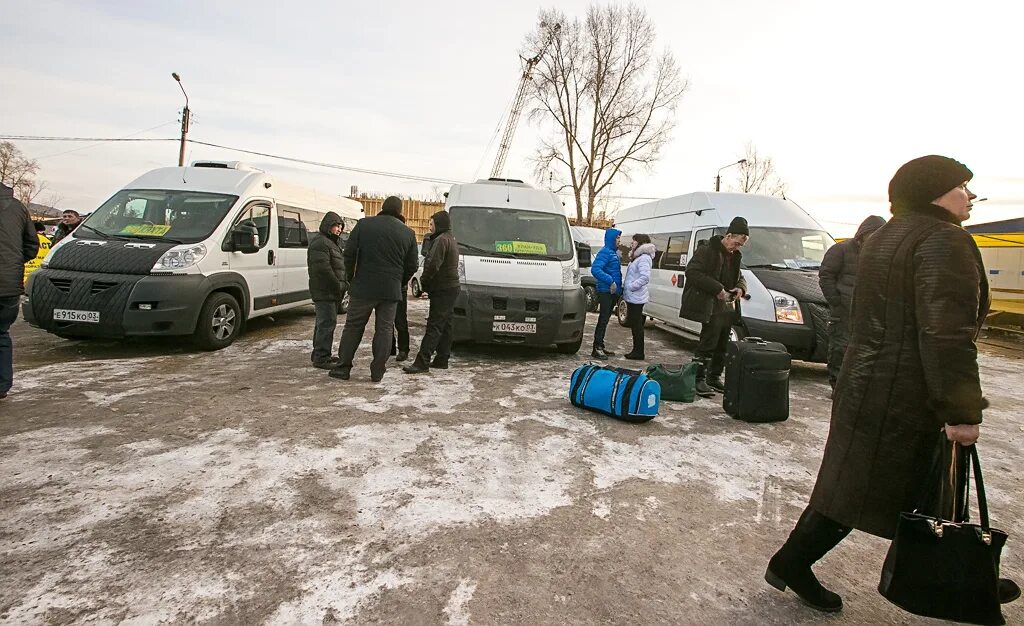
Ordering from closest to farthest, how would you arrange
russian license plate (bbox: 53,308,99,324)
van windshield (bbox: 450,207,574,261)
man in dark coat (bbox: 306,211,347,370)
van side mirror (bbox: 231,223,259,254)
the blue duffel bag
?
the blue duffel bag < russian license plate (bbox: 53,308,99,324) < man in dark coat (bbox: 306,211,347,370) < van side mirror (bbox: 231,223,259,254) < van windshield (bbox: 450,207,574,261)

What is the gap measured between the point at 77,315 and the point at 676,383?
254 inches

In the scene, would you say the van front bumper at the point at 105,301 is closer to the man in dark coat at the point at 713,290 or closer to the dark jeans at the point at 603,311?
the dark jeans at the point at 603,311

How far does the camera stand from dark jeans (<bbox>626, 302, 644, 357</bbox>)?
7.35m

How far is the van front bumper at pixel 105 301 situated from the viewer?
5934mm

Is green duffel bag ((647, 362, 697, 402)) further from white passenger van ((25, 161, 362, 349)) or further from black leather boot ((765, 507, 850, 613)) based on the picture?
white passenger van ((25, 161, 362, 349))

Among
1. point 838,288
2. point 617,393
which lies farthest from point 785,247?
point 617,393

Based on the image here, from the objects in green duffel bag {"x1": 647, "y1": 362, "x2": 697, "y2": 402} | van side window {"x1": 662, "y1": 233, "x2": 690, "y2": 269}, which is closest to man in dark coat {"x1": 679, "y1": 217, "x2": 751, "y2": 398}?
green duffel bag {"x1": 647, "y1": 362, "x2": 697, "y2": 402}

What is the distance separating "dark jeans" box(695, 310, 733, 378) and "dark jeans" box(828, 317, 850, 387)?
1.07 m

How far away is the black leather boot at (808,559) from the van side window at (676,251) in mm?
6715

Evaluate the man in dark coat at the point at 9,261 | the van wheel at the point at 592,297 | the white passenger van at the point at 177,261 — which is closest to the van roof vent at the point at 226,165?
the white passenger van at the point at 177,261

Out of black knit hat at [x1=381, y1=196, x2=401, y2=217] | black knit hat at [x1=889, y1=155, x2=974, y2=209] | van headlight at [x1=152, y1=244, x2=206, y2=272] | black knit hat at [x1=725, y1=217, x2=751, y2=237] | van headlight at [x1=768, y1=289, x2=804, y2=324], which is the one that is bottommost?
van headlight at [x1=768, y1=289, x2=804, y2=324]

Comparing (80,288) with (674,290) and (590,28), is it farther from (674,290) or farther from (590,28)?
(590,28)

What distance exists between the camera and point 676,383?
5.45 metres

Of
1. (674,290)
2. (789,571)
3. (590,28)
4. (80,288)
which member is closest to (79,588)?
(789,571)
